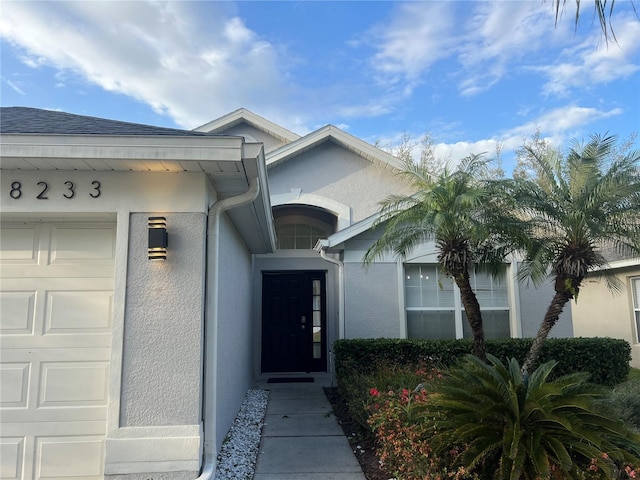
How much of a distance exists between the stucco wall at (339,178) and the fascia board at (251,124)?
158cm

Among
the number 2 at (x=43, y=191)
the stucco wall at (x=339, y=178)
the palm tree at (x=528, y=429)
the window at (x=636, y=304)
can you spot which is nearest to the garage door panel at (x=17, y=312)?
the number 2 at (x=43, y=191)

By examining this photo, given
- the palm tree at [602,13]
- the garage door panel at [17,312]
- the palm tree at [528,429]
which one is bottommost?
the palm tree at [528,429]

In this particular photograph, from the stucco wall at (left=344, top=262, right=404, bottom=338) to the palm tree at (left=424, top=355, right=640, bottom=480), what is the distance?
5.04 m

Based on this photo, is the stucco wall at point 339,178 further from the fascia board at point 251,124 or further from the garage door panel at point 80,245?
the garage door panel at point 80,245

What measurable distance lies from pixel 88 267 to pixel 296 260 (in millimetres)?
7071

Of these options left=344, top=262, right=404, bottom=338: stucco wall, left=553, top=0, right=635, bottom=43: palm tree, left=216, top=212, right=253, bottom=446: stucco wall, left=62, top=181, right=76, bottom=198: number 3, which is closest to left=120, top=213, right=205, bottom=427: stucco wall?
left=62, top=181, right=76, bottom=198: number 3

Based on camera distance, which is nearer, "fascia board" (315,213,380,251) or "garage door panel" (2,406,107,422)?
"garage door panel" (2,406,107,422)

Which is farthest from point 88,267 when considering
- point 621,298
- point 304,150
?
point 621,298

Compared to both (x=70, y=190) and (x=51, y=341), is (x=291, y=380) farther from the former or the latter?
(x=70, y=190)

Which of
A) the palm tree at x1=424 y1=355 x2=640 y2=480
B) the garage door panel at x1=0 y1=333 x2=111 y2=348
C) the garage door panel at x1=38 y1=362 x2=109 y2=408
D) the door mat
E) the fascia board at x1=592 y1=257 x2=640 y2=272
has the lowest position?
the door mat

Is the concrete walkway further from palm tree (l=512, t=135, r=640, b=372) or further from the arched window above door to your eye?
the arched window above door

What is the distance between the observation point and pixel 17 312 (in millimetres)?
4070

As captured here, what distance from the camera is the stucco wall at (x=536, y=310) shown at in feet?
31.7

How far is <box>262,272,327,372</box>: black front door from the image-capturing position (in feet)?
36.0
